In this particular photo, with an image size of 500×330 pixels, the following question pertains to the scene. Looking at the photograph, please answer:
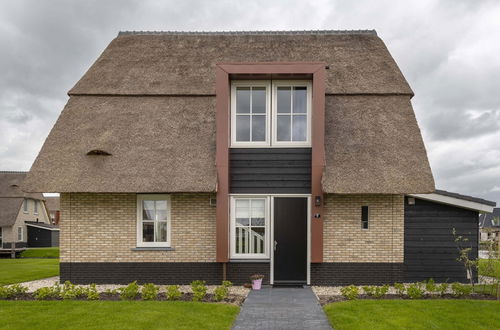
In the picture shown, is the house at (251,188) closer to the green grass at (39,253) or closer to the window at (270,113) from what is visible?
the window at (270,113)

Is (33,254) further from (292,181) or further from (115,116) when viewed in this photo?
(292,181)

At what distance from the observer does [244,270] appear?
34.6 feet

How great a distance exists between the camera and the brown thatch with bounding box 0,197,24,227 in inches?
1270

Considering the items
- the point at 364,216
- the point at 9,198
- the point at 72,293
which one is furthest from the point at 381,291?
the point at 9,198

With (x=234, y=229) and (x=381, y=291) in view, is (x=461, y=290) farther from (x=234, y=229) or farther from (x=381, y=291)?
(x=234, y=229)

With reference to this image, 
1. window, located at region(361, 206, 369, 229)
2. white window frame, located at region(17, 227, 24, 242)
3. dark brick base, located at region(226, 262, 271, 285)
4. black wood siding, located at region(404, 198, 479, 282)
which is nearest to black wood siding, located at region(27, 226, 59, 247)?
white window frame, located at region(17, 227, 24, 242)

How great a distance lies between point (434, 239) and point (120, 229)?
30.7 feet

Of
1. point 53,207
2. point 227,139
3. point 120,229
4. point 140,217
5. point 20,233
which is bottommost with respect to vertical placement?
point 20,233

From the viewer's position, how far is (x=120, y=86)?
39.4ft

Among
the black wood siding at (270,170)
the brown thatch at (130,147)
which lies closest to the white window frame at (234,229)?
the black wood siding at (270,170)

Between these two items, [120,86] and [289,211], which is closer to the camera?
[289,211]

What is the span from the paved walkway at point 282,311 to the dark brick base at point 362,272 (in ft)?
3.26

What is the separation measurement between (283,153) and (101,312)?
6047 mm

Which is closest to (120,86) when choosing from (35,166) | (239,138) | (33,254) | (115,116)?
(115,116)
